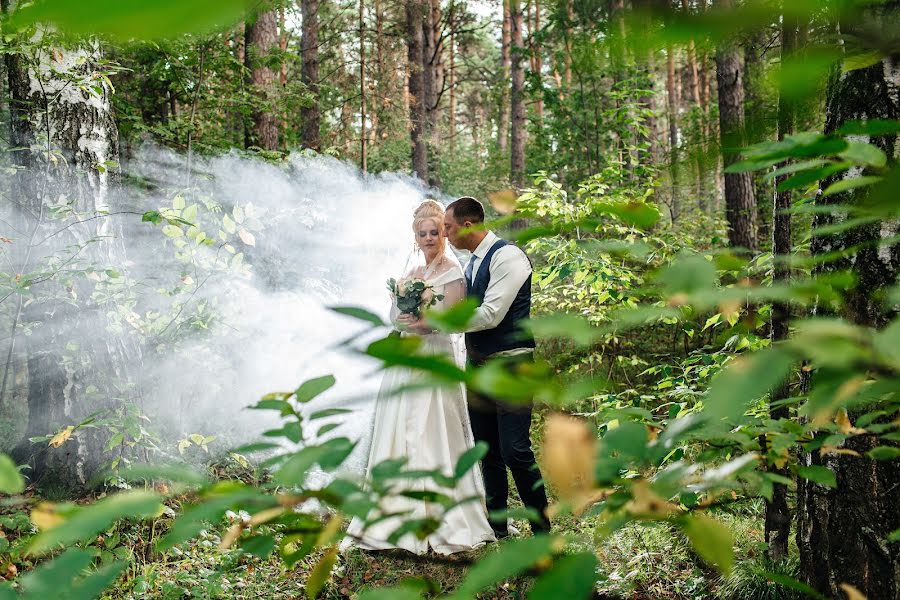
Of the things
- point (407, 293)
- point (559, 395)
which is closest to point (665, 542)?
point (407, 293)

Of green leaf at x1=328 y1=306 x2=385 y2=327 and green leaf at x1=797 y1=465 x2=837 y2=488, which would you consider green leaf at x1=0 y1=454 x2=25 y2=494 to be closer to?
green leaf at x1=328 y1=306 x2=385 y2=327

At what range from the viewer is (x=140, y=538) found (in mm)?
3771

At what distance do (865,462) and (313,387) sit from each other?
1.61 metres

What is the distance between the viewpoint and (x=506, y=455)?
12.4 ft

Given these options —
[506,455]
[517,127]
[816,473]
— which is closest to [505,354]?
[506,455]

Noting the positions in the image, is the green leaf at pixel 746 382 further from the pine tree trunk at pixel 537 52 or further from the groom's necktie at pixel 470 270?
the groom's necktie at pixel 470 270

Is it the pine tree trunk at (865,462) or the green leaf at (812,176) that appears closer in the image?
the green leaf at (812,176)

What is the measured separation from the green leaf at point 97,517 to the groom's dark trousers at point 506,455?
2.99 meters

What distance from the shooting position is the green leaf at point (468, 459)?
0.66m

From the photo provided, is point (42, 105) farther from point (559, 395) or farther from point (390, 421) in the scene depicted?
point (559, 395)

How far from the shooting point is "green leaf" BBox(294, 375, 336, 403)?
0.71m

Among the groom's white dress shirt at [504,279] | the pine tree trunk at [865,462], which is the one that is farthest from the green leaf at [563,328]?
the groom's white dress shirt at [504,279]

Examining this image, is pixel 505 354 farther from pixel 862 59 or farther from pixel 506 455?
pixel 862 59

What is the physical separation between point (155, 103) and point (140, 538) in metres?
6.44
